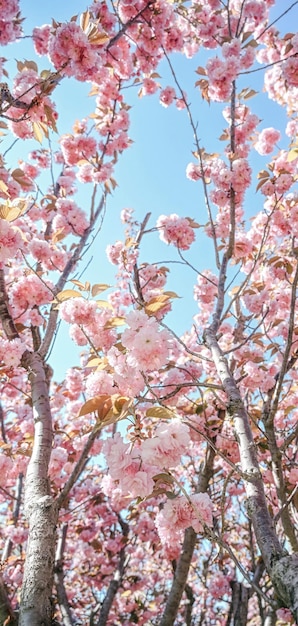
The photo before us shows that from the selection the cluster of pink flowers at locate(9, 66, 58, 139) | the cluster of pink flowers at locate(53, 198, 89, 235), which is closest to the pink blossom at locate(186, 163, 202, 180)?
the cluster of pink flowers at locate(53, 198, 89, 235)

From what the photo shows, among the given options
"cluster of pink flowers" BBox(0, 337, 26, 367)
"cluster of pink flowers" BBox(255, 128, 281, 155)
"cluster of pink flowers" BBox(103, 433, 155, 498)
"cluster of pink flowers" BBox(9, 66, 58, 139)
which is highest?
"cluster of pink flowers" BBox(255, 128, 281, 155)

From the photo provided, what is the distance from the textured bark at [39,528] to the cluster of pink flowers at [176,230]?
1644mm

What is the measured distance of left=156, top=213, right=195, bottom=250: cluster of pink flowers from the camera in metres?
3.22

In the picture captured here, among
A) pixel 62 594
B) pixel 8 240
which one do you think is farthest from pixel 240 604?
pixel 8 240

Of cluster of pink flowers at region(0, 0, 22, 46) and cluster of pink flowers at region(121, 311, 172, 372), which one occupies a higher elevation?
cluster of pink flowers at region(0, 0, 22, 46)

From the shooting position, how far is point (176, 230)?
10.6 feet

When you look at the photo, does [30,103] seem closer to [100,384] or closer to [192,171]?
[100,384]

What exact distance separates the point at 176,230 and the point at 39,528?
7.42 ft

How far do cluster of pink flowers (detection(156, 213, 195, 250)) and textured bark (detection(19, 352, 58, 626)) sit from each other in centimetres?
164

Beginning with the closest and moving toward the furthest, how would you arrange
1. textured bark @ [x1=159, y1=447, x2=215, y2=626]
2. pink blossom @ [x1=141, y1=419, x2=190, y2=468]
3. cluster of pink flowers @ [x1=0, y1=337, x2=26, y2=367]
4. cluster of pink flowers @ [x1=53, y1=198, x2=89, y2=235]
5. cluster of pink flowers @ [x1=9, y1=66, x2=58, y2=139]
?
pink blossom @ [x1=141, y1=419, x2=190, y2=468]
cluster of pink flowers @ [x1=9, y1=66, x2=58, y2=139]
cluster of pink flowers @ [x1=0, y1=337, x2=26, y2=367]
textured bark @ [x1=159, y1=447, x2=215, y2=626]
cluster of pink flowers @ [x1=53, y1=198, x2=89, y2=235]

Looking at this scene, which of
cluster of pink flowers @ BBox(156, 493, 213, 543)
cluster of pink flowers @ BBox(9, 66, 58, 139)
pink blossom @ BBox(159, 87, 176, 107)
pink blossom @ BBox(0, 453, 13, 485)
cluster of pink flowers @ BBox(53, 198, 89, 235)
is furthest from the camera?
pink blossom @ BBox(159, 87, 176, 107)

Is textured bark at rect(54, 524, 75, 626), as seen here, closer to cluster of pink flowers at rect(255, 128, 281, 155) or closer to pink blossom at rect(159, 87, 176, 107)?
cluster of pink flowers at rect(255, 128, 281, 155)

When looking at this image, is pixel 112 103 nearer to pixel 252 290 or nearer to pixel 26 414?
pixel 252 290

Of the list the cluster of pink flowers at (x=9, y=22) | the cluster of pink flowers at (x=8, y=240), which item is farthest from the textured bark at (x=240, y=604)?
the cluster of pink flowers at (x=9, y=22)
